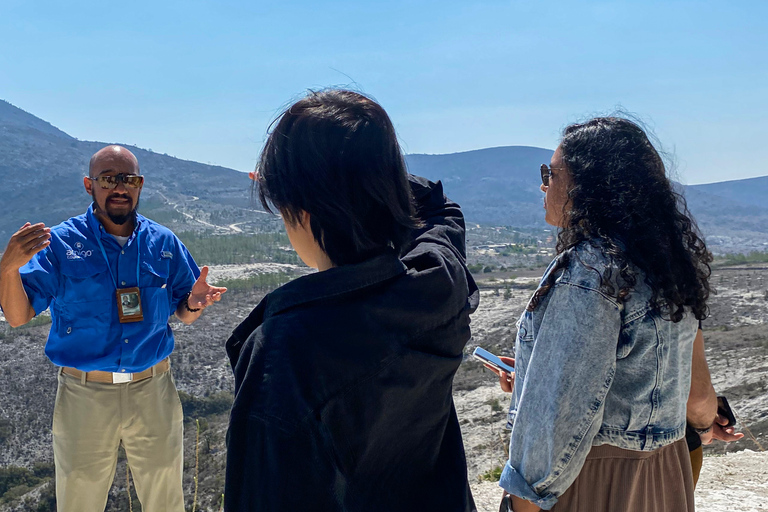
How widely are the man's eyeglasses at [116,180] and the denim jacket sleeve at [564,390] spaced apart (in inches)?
95.7

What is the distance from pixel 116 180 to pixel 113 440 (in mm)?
1347

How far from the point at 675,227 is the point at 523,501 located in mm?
860

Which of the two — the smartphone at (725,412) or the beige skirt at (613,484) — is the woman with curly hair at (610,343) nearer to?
the beige skirt at (613,484)

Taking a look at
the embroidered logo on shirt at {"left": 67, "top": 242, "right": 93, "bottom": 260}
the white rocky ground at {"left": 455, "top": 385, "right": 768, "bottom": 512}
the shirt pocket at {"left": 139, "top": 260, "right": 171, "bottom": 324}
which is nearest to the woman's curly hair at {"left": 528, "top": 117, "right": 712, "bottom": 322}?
the shirt pocket at {"left": 139, "top": 260, "right": 171, "bottom": 324}

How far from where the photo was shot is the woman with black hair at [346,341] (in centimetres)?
101

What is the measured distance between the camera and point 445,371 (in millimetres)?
1247

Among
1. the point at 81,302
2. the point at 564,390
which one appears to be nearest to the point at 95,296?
the point at 81,302

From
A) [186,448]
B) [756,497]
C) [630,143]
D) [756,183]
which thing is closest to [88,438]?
[630,143]

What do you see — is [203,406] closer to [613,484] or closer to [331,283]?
[613,484]

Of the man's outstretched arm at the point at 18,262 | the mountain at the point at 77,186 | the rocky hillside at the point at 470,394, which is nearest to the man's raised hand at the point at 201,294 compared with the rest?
the man's outstretched arm at the point at 18,262

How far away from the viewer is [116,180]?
3.15 metres

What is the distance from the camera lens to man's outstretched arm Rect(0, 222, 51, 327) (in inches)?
103

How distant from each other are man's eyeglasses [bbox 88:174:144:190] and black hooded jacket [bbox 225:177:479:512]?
7.73 feet

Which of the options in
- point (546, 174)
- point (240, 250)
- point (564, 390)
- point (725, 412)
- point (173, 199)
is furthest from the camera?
point (173, 199)
